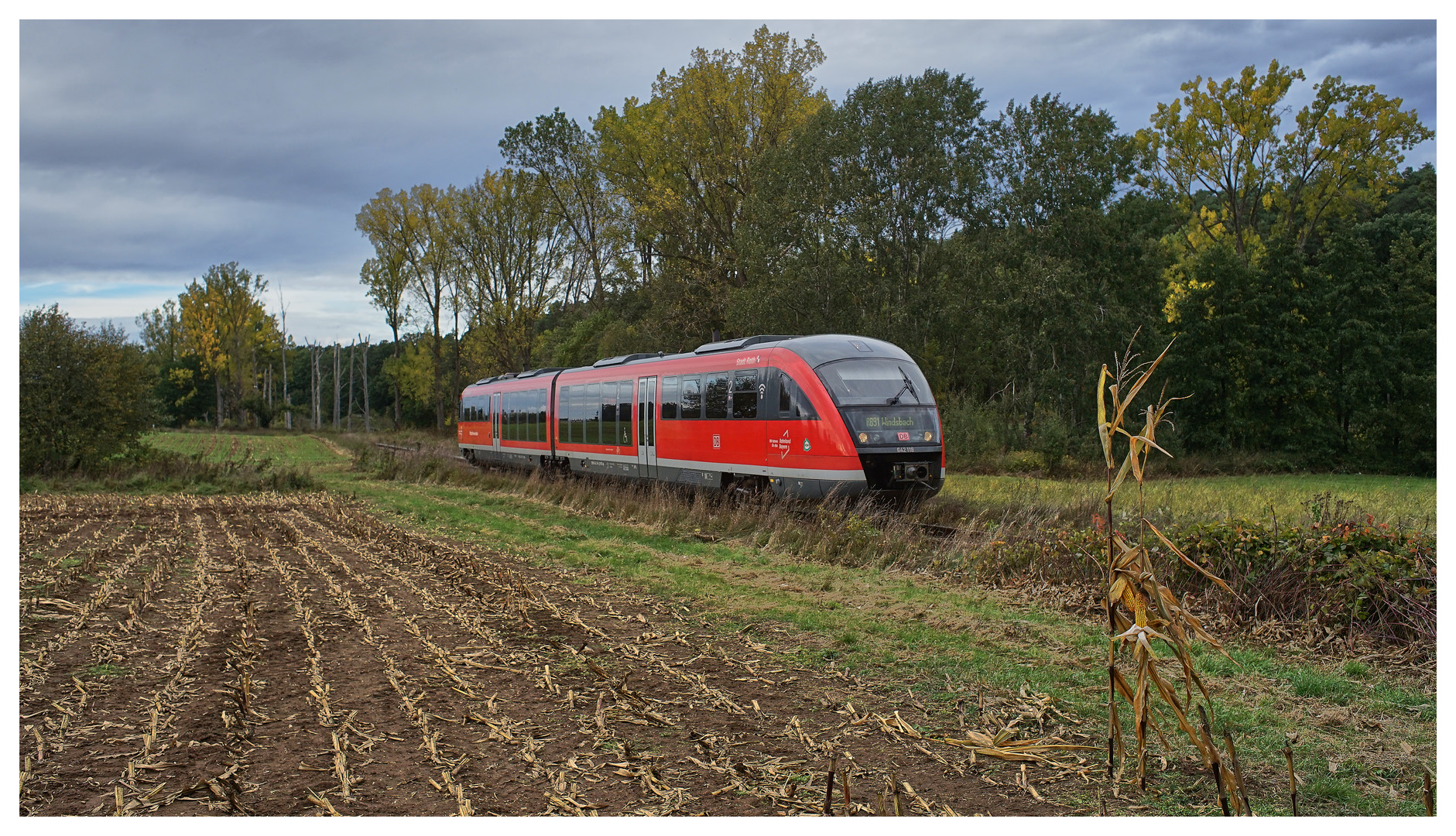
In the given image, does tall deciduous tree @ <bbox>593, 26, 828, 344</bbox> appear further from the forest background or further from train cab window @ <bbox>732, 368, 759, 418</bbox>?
train cab window @ <bbox>732, 368, 759, 418</bbox>

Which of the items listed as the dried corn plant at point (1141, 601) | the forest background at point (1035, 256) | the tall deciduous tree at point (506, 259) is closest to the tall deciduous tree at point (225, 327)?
the tall deciduous tree at point (506, 259)

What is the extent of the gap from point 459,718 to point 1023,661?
3482 millimetres

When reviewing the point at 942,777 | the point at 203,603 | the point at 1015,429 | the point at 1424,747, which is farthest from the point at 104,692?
the point at 1015,429

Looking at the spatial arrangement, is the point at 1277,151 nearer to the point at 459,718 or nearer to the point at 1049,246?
the point at 1049,246

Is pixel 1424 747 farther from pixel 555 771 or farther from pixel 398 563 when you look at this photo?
pixel 398 563

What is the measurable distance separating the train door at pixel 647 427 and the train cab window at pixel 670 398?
1.42 ft

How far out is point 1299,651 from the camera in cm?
610

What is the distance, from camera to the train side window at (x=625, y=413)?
1984 cm

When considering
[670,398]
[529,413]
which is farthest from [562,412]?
[670,398]

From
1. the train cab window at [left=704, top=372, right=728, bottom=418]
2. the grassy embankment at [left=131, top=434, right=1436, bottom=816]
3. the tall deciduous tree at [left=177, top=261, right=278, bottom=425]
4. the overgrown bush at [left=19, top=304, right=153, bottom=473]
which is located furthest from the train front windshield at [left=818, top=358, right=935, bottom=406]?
the tall deciduous tree at [left=177, top=261, right=278, bottom=425]

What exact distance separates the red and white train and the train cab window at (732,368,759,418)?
0.02 m

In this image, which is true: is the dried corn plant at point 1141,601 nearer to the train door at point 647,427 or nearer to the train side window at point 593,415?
the train door at point 647,427

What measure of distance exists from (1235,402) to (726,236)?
65.1 feet

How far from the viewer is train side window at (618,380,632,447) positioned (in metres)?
19.8
